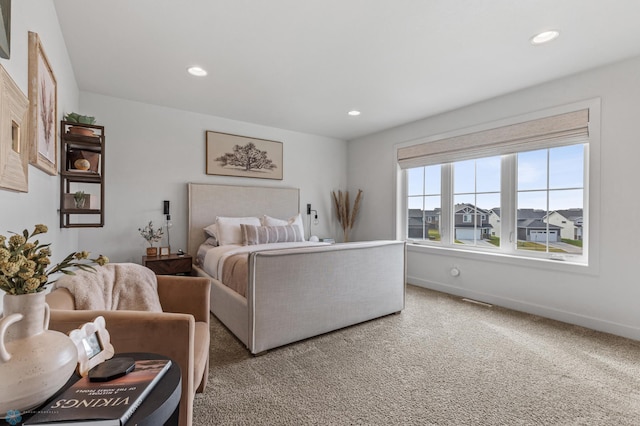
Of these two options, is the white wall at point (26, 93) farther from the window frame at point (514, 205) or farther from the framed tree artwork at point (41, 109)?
the window frame at point (514, 205)

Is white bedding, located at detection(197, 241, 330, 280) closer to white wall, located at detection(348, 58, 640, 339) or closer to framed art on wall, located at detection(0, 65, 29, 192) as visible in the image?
framed art on wall, located at detection(0, 65, 29, 192)

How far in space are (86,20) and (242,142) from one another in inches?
93.1

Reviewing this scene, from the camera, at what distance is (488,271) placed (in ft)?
11.4

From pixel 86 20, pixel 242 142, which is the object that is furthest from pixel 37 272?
pixel 242 142

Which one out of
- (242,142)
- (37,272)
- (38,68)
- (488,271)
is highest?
(242,142)

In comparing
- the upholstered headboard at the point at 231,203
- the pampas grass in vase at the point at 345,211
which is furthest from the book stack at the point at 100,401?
the pampas grass in vase at the point at 345,211

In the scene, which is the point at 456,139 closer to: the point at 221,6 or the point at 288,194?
the point at 288,194

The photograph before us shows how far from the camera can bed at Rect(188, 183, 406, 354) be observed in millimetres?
2184

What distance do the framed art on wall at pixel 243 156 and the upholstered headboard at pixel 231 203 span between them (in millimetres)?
232

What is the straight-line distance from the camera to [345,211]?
5.27 meters

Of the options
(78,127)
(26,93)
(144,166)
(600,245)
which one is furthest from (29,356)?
(600,245)

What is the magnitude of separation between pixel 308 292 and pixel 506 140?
2792 mm

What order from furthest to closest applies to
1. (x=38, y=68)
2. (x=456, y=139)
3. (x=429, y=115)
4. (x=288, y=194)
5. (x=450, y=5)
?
(x=288, y=194)
(x=429, y=115)
(x=456, y=139)
(x=450, y=5)
(x=38, y=68)

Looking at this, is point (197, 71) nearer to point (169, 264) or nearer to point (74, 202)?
point (74, 202)
